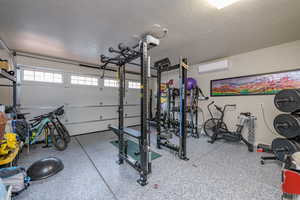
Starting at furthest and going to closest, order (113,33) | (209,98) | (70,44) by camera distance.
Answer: (209,98) → (70,44) → (113,33)

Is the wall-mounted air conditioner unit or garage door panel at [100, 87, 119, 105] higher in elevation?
the wall-mounted air conditioner unit

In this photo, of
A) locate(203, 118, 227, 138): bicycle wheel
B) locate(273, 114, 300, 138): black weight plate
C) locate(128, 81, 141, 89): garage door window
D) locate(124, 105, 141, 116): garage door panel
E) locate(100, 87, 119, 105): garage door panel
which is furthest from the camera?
locate(128, 81, 141, 89): garage door window

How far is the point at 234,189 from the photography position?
161 cm

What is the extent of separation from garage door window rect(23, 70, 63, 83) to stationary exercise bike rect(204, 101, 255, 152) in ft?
17.3

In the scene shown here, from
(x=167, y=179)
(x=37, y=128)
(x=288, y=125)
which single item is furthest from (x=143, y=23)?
(x=37, y=128)

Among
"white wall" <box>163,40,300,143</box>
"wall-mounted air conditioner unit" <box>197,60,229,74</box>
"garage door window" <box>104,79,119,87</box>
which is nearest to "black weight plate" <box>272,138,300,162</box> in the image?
"white wall" <box>163,40,300,143</box>

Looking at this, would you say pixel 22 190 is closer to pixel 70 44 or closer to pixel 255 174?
pixel 70 44

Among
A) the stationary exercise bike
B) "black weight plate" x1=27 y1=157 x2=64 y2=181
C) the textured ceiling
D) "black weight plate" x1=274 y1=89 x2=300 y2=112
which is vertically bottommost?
"black weight plate" x1=27 y1=157 x2=64 y2=181

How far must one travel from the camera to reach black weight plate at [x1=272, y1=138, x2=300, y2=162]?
6.61ft

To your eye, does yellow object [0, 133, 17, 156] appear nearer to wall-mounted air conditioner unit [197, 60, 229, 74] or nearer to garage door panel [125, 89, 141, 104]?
garage door panel [125, 89, 141, 104]

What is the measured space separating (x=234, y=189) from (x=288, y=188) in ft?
2.94

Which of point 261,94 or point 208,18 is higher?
point 208,18

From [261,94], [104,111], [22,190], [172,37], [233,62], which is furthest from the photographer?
[104,111]

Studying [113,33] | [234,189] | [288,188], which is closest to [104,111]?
[113,33]
